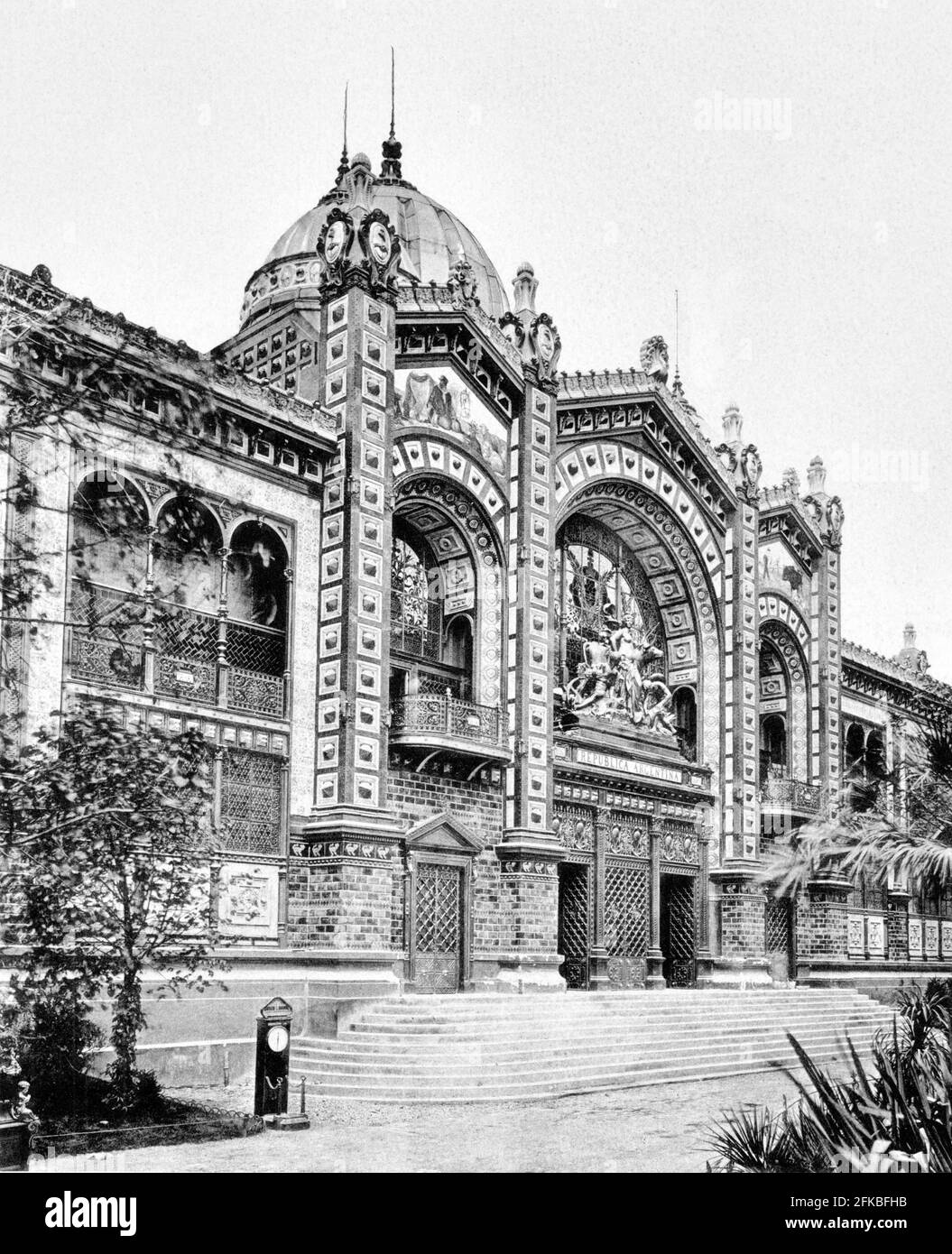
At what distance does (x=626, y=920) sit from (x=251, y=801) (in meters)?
10.5

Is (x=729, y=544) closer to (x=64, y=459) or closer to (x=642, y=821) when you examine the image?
(x=642, y=821)

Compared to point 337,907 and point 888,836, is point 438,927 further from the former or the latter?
point 888,836

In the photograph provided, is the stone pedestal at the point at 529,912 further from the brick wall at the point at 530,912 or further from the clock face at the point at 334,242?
the clock face at the point at 334,242

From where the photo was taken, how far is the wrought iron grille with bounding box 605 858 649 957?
2927 cm

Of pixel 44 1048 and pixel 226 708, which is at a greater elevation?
pixel 226 708

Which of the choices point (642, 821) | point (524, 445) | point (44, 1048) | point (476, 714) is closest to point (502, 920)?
point (476, 714)

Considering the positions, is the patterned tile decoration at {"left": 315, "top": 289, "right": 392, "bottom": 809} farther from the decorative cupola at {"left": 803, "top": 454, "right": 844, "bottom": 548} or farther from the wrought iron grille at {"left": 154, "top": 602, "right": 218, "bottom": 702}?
the decorative cupola at {"left": 803, "top": 454, "right": 844, "bottom": 548}

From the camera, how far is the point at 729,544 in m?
34.1

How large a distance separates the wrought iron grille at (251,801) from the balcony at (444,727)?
236 cm

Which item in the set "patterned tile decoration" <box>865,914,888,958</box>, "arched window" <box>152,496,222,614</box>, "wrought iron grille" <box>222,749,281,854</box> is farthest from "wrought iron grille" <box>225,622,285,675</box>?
"patterned tile decoration" <box>865,914,888,958</box>

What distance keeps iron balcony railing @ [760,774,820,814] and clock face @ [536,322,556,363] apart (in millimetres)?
12006

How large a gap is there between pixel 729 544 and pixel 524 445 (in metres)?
8.22

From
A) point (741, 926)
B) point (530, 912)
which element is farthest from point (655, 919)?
point (530, 912)

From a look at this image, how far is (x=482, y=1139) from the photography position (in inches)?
612
